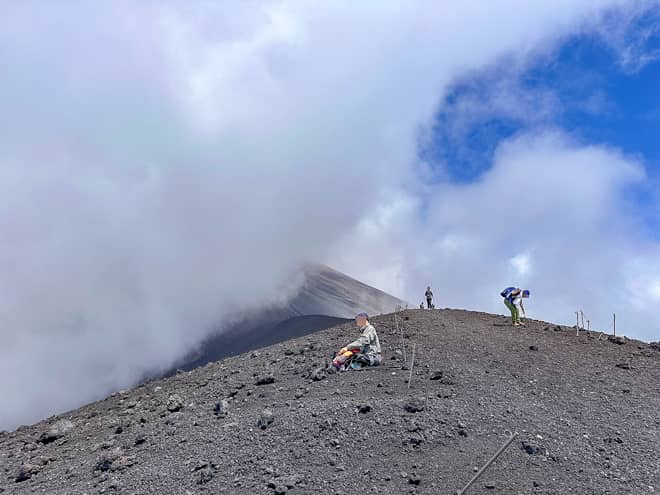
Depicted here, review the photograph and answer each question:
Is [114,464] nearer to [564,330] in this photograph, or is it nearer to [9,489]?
[9,489]

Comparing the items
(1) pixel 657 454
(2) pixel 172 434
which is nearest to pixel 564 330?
(1) pixel 657 454

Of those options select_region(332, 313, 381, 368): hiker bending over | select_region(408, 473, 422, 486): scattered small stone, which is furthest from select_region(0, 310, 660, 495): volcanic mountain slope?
select_region(332, 313, 381, 368): hiker bending over

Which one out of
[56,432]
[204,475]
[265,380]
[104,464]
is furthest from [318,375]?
[56,432]

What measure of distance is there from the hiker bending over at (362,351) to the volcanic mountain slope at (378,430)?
0.44 metres

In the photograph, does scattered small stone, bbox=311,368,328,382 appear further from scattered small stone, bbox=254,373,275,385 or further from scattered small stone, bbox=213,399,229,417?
scattered small stone, bbox=213,399,229,417

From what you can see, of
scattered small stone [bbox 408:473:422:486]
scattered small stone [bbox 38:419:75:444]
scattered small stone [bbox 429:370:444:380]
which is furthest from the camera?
scattered small stone [bbox 38:419:75:444]

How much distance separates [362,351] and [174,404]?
4994 millimetres

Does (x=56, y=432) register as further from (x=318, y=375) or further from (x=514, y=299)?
(x=514, y=299)

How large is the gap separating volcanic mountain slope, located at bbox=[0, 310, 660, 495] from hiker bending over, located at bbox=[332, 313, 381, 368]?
17.4 inches

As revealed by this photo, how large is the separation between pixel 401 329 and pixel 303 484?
34.6 ft

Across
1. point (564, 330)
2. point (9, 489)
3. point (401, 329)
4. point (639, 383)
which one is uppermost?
point (564, 330)

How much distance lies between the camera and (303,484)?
352 inches

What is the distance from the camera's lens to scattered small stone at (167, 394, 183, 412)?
1434cm

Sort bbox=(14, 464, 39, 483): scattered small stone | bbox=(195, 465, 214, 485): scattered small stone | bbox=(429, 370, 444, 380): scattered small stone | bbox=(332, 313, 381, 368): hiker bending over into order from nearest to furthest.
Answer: bbox=(195, 465, 214, 485): scattered small stone < bbox=(14, 464, 39, 483): scattered small stone < bbox=(429, 370, 444, 380): scattered small stone < bbox=(332, 313, 381, 368): hiker bending over
